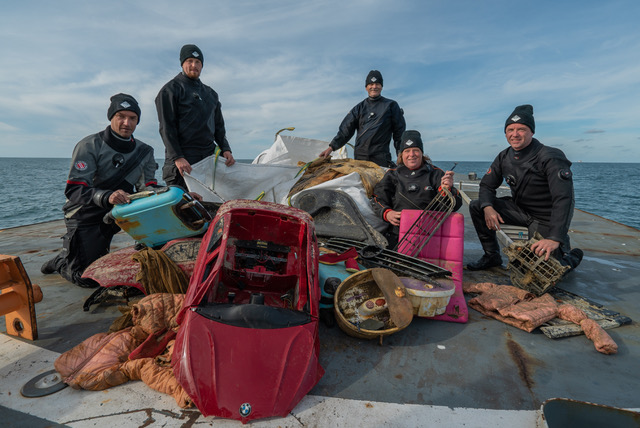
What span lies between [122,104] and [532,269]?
4.73 metres

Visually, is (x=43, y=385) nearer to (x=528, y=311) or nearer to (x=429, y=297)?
(x=429, y=297)

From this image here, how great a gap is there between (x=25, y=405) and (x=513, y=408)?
2.87 m

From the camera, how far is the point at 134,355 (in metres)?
2.25

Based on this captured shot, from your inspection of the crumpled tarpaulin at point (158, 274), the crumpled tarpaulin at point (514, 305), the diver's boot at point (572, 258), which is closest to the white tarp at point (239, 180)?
the crumpled tarpaulin at point (158, 274)

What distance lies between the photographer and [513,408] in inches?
79.2

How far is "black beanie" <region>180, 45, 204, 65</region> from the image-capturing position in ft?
14.1

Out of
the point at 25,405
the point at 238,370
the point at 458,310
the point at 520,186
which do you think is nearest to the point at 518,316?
the point at 458,310

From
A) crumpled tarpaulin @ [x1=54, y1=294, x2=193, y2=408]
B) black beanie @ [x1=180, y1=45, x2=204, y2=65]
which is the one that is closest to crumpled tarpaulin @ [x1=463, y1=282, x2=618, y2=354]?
crumpled tarpaulin @ [x1=54, y1=294, x2=193, y2=408]

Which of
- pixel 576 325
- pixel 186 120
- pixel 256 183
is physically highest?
pixel 186 120

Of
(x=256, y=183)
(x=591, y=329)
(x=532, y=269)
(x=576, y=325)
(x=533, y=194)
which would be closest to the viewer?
(x=591, y=329)

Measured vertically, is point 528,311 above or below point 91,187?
below

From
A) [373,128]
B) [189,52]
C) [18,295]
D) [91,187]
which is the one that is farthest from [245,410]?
[373,128]

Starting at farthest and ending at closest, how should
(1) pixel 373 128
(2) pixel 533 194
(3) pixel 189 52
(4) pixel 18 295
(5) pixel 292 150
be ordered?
(5) pixel 292 150 → (1) pixel 373 128 → (3) pixel 189 52 → (2) pixel 533 194 → (4) pixel 18 295

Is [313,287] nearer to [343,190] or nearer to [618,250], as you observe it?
[343,190]
